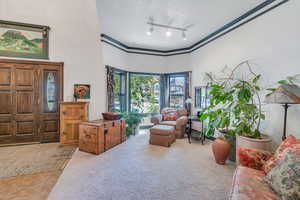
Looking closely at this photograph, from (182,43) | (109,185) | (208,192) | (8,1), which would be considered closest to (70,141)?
(109,185)

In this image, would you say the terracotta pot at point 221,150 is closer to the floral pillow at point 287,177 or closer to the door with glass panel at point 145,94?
the floral pillow at point 287,177

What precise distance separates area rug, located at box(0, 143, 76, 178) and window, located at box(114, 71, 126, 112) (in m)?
2.13

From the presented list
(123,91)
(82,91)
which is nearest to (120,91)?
(123,91)

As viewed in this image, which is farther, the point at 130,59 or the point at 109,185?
the point at 130,59

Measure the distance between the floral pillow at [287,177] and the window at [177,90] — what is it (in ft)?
13.4

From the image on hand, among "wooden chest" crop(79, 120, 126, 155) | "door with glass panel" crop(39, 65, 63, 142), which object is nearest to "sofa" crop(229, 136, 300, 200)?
"wooden chest" crop(79, 120, 126, 155)

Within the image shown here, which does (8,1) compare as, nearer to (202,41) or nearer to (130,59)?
(130,59)

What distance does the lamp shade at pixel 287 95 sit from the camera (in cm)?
188

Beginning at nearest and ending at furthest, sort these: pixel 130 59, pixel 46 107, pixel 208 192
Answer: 1. pixel 208 192
2. pixel 46 107
3. pixel 130 59

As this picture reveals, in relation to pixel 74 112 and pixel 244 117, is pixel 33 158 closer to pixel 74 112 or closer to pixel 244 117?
pixel 74 112

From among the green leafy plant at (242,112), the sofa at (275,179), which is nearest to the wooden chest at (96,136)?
the green leafy plant at (242,112)

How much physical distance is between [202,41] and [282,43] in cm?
237

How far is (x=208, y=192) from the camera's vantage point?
6.20ft

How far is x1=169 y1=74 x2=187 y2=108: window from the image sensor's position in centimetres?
542
